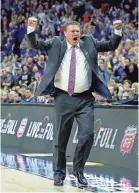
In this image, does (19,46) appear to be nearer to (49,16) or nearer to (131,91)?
(49,16)

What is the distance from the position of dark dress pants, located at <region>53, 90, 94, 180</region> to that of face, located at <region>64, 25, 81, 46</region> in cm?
67

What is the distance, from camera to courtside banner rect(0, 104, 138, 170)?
356 inches

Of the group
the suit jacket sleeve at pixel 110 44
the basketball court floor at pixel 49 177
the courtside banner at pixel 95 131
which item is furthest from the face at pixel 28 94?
the suit jacket sleeve at pixel 110 44

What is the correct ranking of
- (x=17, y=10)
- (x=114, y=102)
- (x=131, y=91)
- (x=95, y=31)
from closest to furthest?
(x=114, y=102) < (x=131, y=91) < (x=95, y=31) < (x=17, y=10)

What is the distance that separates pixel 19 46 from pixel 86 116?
58.9ft

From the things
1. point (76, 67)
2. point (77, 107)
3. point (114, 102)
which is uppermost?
point (76, 67)

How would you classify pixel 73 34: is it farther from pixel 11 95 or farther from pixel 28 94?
pixel 11 95

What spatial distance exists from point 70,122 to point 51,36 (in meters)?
15.9

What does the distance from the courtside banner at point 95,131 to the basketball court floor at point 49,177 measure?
28 cm

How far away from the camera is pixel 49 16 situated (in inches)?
936

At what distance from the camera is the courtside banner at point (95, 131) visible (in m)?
9.05

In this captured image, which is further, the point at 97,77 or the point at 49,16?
the point at 49,16

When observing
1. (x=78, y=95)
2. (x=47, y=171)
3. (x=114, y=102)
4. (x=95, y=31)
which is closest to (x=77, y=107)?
(x=78, y=95)

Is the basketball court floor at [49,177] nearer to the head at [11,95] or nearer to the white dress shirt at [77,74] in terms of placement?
the white dress shirt at [77,74]
